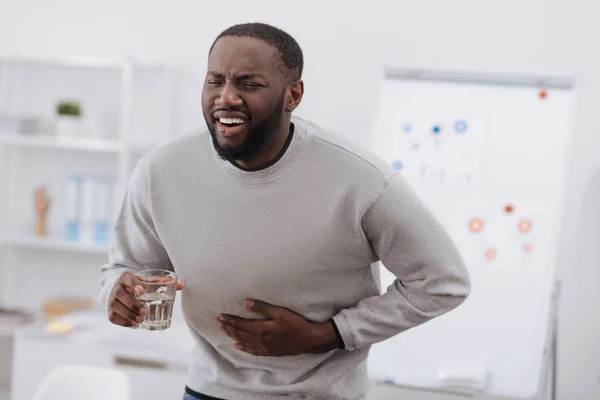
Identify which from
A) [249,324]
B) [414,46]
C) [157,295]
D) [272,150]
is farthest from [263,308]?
[414,46]

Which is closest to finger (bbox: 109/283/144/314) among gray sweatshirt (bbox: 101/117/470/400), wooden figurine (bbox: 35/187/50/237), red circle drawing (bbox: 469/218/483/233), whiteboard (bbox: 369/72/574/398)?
gray sweatshirt (bbox: 101/117/470/400)

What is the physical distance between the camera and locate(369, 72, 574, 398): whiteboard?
291 centimetres

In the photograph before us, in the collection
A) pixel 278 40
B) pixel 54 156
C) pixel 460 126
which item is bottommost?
pixel 54 156

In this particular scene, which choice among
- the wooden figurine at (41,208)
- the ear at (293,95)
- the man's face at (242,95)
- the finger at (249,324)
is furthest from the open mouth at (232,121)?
the wooden figurine at (41,208)

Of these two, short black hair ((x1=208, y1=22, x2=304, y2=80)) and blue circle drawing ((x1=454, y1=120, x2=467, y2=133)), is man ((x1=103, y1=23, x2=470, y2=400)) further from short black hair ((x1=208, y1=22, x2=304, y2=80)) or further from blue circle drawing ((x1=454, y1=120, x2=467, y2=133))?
blue circle drawing ((x1=454, y1=120, x2=467, y2=133))

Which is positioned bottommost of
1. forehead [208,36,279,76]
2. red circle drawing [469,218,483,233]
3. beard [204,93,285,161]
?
red circle drawing [469,218,483,233]

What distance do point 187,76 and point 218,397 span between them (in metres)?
2.17

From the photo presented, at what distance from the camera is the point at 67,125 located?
3.62 m

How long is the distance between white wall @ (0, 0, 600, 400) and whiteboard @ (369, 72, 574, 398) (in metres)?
0.26

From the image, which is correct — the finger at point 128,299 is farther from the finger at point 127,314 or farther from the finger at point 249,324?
the finger at point 249,324

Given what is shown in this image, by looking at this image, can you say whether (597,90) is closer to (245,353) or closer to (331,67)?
(331,67)

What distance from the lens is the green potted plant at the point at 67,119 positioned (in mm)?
3615

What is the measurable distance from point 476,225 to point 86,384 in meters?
1.42

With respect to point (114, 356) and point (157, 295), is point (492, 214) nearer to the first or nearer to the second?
point (114, 356)
